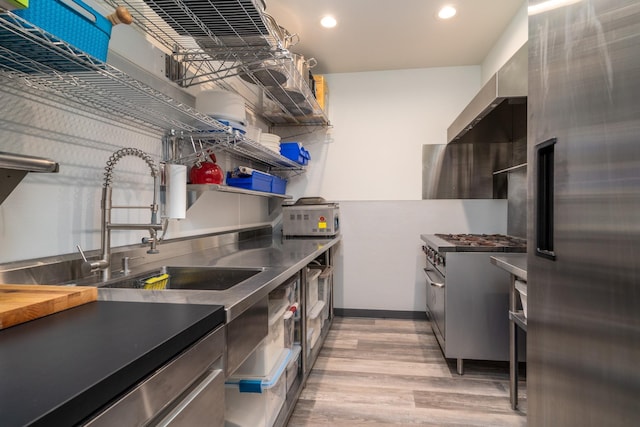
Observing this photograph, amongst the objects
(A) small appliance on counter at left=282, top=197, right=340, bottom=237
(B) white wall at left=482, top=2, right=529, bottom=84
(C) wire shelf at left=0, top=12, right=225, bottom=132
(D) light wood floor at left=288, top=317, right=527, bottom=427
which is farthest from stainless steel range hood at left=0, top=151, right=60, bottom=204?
(B) white wall at left=482, top=2, right=529, bottom=84

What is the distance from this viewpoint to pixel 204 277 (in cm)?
153

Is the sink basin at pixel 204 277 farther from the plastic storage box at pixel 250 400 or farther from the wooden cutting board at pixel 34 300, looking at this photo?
the wooden cutting board at pixel 34 300

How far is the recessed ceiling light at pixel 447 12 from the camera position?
8.01ft

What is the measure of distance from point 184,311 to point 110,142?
38.6 inches

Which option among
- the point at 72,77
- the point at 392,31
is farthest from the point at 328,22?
the point at 72,77

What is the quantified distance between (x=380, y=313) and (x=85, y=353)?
3240mm

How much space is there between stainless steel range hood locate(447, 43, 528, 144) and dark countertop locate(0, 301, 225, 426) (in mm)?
1791

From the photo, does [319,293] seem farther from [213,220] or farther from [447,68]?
[447,68]

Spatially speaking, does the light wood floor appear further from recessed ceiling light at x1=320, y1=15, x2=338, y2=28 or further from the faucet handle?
recessed ceiling light at x1=320, y1=15, x2=338, y2=28

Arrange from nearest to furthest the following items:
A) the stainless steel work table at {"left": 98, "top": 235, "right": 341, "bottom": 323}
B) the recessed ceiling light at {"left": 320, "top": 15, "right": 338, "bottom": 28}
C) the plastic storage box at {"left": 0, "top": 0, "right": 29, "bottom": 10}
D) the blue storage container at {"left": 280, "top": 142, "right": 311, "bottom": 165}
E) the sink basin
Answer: the plastic storage box at {"left": 0, "top": 0, "right": 29, "bottom": 10}
the stainless steel work table at {"left": 98, "top": 235, "right": 341, "bottom": 323}
the sink basin
the recessed ceiling light at {"left": 320, "top": 15, "right": 338, "bottom": 28}
the blue storage container at {"left": 280, "top": 142, "right": 311, "bottom": 165}

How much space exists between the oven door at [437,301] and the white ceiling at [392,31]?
187cm

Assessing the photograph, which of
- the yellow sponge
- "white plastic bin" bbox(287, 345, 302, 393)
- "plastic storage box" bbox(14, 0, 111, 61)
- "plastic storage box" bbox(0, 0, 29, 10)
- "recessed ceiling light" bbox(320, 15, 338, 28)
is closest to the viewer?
"plastic storage box" bbox(0, 0, 29, 10)

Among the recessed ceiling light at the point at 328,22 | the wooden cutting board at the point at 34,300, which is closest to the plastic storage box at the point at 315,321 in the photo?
the wooden cutting board at the point at 34,300

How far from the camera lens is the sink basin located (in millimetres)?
1489
